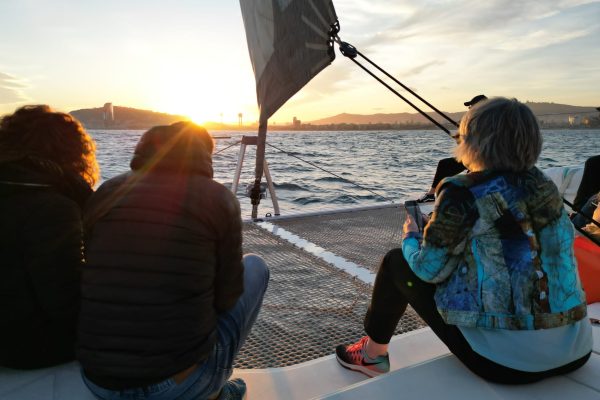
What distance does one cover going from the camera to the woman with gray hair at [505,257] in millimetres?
1452

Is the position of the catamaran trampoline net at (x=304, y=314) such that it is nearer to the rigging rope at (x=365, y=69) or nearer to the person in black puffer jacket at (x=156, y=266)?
the person in black puffer jacket at (x=156, y=266)

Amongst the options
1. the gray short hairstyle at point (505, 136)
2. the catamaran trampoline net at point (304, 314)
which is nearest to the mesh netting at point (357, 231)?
the catamaran trampoline net at point (304, 314)

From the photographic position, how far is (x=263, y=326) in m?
2.48

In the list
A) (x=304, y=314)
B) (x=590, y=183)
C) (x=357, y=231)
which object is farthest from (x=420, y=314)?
(x=357, y=231)

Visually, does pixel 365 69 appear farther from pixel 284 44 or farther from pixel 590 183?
pixel 590 183

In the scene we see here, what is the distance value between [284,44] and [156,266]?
2.47 meters

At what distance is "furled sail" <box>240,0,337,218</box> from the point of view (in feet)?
9.55

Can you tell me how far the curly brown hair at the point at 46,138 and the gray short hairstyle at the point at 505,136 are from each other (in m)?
1.48

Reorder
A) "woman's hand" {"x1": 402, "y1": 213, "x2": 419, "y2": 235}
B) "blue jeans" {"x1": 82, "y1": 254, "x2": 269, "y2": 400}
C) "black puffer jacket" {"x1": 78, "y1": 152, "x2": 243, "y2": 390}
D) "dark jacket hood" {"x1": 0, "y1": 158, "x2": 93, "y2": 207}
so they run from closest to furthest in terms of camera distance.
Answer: "black puffer jacket" {"x1": 78, "y1": 152, "x2": 243, "y2": 390} < "blue jeans" {"x1": 82, "y1": 254, "x2": 269, "y2": 400} < "dark jacket hood" {"x1": 0, "y1": 158, "x2": 93, "y2": 207} < "woman's hand" {"x1": 402, "y1": 213, "x2": 419, "y2": 235}

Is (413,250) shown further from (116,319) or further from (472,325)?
(116,319)

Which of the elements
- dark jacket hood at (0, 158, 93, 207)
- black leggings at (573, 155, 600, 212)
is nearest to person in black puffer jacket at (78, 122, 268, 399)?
dark jacket hood at (0, 158, 93, 207)

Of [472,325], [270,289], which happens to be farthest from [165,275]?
[270,289]

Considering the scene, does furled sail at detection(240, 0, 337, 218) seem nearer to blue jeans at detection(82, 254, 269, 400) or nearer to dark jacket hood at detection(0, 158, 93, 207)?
blue jeans at detection(82, 254, 269, 400)

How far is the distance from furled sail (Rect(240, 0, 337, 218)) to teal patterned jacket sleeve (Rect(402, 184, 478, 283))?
1.71 meters
